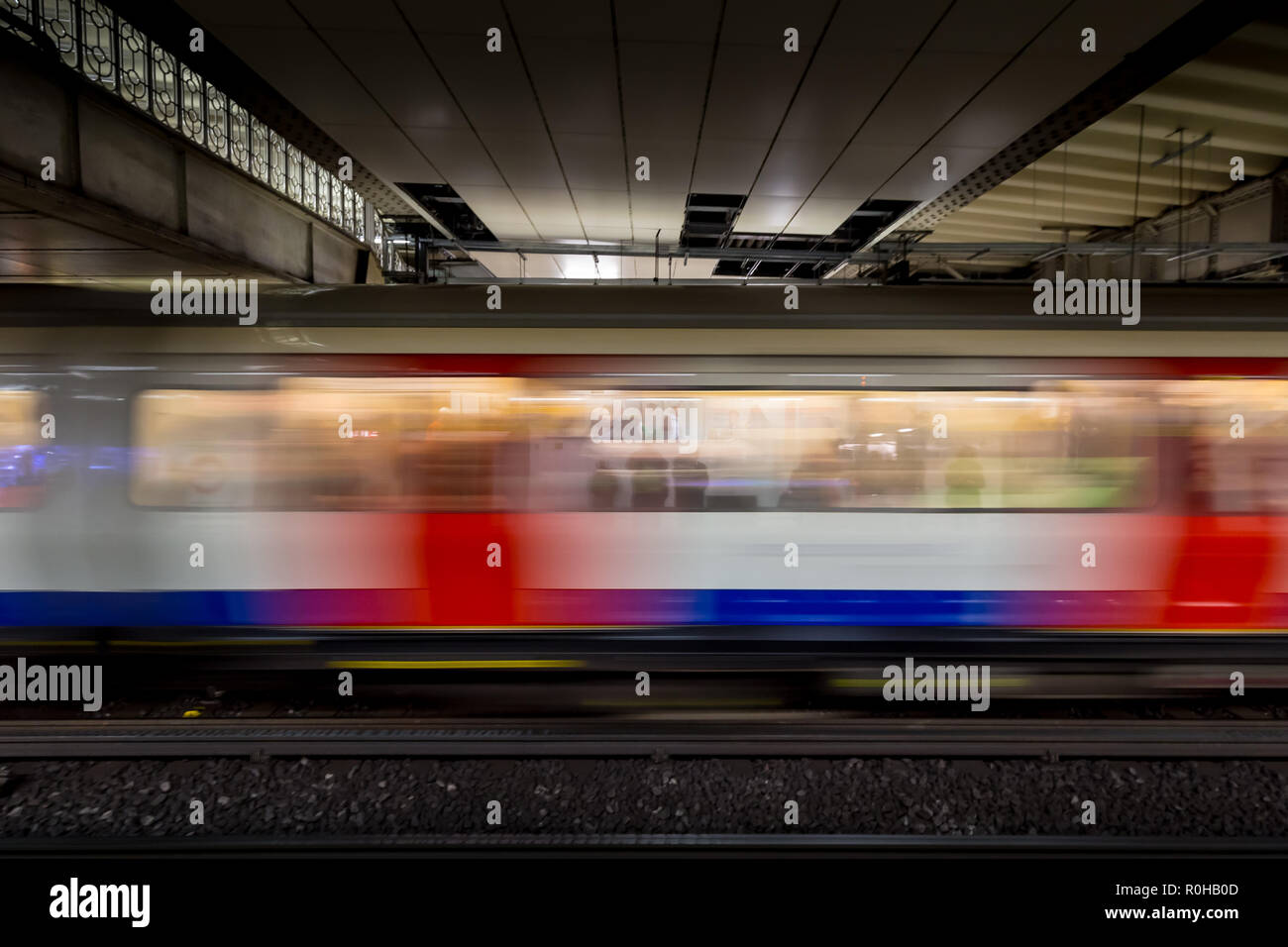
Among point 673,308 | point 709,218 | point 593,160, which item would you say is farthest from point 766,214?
point 673,308

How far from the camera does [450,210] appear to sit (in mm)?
9453

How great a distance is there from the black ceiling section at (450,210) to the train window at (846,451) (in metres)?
5.65

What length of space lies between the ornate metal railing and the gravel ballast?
17.4ft

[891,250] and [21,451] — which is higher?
[891,250]

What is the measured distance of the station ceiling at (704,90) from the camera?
4.75 meters

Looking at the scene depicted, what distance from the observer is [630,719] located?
14.4 feet

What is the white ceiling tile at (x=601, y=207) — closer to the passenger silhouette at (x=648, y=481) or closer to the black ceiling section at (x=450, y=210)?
the black ceiling section at (x=450, y=210)

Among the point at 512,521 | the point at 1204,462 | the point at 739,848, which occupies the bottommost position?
the point at 739,848

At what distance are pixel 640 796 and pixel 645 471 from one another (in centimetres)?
187

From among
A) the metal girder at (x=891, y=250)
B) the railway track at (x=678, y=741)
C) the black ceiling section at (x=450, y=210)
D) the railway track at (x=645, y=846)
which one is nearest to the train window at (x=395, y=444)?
the railway track at (x=678, y=741)

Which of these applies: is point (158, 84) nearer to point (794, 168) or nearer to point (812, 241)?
point (794, 168)

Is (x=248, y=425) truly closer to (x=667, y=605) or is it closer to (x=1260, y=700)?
(x=667, y=605)
